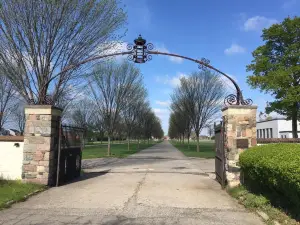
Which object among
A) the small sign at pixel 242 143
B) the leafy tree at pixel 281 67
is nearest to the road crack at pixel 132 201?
the small sign at pixel 242 143

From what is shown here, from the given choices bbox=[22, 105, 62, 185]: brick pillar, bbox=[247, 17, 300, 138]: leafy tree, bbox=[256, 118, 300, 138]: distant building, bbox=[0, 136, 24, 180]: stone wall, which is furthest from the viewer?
bbox=[256, 118, 300, 138]: distant building

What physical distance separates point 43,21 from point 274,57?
30.6 m

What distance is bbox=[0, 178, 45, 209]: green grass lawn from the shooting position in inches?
304

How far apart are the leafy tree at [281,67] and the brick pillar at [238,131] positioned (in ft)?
77.6

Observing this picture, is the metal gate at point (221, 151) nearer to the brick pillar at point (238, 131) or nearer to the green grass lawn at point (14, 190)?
the brick pillar at point (238, 131)

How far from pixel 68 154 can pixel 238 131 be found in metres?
5.98

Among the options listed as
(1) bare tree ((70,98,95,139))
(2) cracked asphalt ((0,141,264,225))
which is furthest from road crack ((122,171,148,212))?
(1) bare tree ((70,98,95,139))

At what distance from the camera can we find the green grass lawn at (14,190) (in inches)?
304

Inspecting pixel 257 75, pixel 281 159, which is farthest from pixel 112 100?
pixel 281 159

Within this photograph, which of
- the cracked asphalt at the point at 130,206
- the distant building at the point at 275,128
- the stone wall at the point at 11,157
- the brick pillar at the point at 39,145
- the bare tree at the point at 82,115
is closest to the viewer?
the cracked asphalt at the point at 130,206

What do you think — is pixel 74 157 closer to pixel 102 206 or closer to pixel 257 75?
pixel 102 206

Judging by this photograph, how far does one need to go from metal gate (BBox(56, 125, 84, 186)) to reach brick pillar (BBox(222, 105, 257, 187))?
217 inches

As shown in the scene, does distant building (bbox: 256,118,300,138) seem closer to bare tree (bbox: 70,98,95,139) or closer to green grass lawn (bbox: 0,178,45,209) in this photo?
bare tree (bbox: 70,98,95,139)

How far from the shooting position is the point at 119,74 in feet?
91.5
